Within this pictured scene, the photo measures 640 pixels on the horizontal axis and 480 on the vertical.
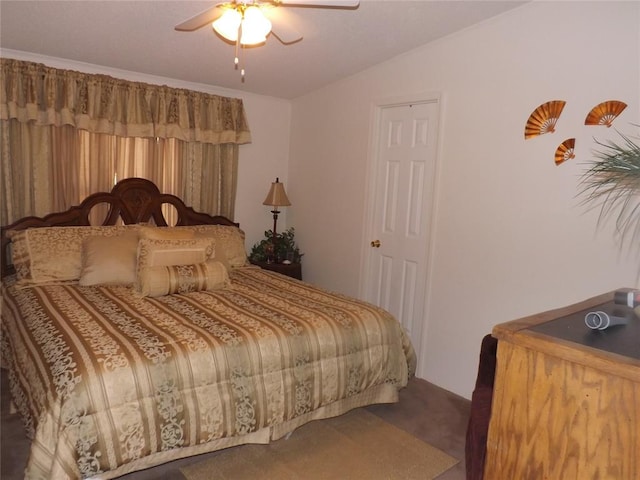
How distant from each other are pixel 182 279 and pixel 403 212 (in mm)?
1709

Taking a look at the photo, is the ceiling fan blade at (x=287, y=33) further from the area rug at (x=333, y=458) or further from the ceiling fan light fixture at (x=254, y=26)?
the area rug at (x=333, y=458)

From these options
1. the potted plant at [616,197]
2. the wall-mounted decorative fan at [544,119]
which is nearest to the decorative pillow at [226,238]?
the wall-mounted decorative fan at [544,119]

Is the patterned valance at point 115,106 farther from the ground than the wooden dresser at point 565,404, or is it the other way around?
the patterned valance at point 115,106

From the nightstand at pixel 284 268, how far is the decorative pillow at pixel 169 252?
1.10 metres

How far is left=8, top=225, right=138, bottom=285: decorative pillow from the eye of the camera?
9.84ft

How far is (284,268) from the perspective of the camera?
427 cm

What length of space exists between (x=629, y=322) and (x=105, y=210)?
3.55 meters

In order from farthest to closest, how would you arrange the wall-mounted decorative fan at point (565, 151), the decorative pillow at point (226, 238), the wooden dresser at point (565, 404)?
the decorative pillow at point (226, 238) < the wall-mounted decorative fan at point (565, 151) < the wooden dresser at point (565, 404)

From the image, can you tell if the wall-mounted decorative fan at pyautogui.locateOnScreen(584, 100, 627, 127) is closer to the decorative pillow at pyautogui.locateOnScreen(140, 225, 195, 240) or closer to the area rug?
the area rug

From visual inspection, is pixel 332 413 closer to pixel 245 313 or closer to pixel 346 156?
pixel 245 313

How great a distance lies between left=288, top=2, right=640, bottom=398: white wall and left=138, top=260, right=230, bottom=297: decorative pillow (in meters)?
1.50

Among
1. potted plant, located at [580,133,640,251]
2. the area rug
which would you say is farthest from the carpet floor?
potted plant, located at [580,133,640,251]

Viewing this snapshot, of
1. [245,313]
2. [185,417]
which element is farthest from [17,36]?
[185,417]

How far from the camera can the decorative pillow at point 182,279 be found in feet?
9.17
